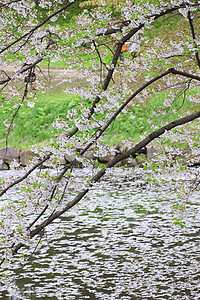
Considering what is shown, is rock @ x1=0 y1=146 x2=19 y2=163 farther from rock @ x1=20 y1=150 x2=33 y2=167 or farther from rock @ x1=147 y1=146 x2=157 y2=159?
rock @ x1=147 y1=146 x2=157 y2=159

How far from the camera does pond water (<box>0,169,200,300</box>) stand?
6.52m

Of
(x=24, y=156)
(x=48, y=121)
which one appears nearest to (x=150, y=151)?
(x=24, y=156)

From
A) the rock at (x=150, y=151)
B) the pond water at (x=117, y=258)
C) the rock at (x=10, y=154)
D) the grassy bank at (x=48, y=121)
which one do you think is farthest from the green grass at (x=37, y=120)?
the pond water at (x=117, y=258)

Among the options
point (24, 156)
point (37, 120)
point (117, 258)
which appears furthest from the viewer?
point (37, 120)

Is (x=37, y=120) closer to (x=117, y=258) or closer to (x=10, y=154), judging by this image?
(x=10, y=154)

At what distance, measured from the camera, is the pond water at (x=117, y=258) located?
6524mm

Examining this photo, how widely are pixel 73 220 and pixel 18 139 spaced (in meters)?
11.5

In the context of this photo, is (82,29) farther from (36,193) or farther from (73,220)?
(73,220)

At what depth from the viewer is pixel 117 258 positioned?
26.2ft

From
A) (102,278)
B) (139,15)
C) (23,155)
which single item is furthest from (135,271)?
(23,155)

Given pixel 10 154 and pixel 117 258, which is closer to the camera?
pixel 117 258

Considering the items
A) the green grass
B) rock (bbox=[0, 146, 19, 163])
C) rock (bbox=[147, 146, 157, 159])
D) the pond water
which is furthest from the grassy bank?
the pond water

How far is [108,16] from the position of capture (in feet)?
17.5

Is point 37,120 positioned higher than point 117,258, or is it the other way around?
point 37,120
